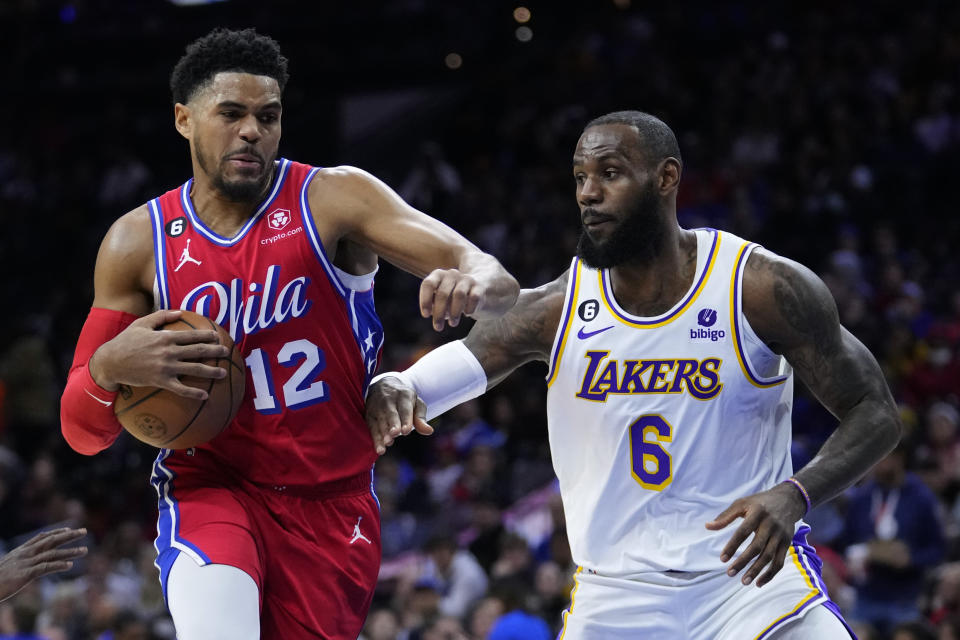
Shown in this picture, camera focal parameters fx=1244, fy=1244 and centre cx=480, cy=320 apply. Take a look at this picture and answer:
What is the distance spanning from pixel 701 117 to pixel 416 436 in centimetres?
515

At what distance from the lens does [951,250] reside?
10.8 m

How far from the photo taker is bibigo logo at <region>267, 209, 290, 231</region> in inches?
158

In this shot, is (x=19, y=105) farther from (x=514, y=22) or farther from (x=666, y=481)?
(x=666, y=481)

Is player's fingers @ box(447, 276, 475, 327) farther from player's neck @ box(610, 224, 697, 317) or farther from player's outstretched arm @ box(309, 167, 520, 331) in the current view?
player's neck @ box(610, 224, 697, 317)

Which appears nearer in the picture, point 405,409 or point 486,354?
point 405,409

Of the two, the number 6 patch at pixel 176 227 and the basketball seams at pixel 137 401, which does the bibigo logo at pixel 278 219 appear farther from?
the basketball seams at pixel 137 401

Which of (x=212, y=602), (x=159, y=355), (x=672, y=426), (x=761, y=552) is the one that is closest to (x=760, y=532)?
(x=761, y=552)

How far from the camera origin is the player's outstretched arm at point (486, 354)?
4.29 m

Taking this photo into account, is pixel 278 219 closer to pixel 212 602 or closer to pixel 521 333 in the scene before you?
pixel 521 333

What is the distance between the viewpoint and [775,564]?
3.52 meters

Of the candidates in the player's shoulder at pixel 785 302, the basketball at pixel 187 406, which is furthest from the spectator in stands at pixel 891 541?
the basketball at pixel 187 406

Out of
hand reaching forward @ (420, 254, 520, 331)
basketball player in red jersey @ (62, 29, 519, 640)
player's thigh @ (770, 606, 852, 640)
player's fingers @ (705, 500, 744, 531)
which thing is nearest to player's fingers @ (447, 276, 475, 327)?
hand reaching forward @ (420, 254, 520, 331)

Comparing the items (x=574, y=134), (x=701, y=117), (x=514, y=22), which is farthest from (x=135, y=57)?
(x=701, y=117)

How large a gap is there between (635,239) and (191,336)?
1.51 metres
